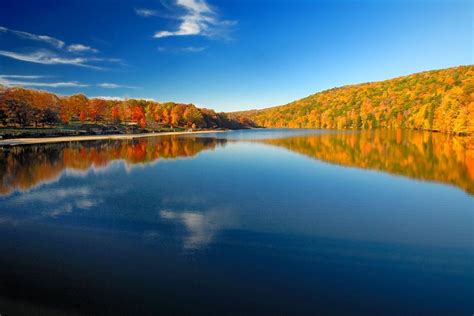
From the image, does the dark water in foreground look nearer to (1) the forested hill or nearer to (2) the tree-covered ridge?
(2) the tree-covered ridge

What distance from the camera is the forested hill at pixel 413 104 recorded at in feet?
272

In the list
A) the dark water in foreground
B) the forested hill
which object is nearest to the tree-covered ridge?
the dark water in foreground

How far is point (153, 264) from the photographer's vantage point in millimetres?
8906

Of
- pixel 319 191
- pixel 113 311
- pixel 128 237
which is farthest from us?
pixel 319 191

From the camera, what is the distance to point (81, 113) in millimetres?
100750

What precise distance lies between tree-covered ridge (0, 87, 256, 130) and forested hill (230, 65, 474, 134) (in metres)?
67.0

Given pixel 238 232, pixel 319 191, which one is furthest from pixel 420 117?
pixel 238 232

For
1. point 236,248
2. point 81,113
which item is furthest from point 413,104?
point 236,248

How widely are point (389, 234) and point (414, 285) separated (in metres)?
3.76

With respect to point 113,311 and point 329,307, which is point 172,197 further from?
point 329,307

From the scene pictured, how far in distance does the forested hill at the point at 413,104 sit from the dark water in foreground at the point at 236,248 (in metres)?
67.8

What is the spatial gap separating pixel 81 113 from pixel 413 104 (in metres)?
130

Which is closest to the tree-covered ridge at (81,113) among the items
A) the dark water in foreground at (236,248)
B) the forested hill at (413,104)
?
the dark water in foreground at (236,248)

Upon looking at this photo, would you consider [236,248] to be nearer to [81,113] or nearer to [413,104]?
[81,113]
